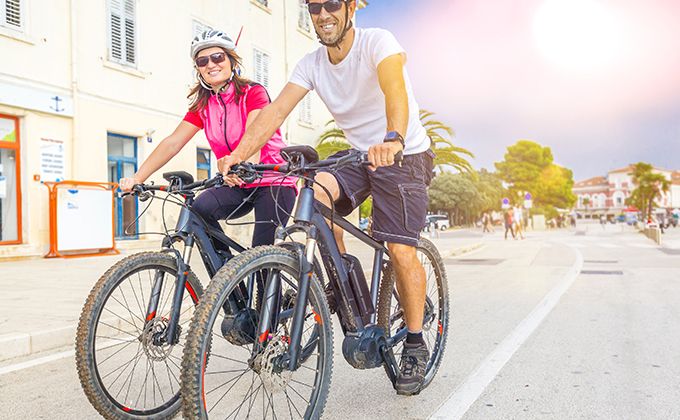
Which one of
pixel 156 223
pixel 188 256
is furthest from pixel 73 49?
pixel 188 256

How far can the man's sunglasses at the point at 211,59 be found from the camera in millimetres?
3480

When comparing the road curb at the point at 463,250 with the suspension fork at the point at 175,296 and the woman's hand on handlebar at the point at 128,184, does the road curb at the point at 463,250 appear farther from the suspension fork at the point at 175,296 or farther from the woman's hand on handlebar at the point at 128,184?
the suspension fork at the point at 175,296

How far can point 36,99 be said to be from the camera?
12844 millimetres

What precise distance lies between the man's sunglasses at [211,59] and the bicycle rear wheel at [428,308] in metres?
1.44

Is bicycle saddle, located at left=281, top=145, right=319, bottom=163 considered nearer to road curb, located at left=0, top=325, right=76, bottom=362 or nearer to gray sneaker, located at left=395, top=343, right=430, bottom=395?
gray sneaker, located at left=395, top=343, right=430, bottom=395

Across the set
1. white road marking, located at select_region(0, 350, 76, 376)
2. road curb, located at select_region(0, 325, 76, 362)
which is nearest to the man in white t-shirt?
white road marking, located at select_region(0, 350, 76, 376)

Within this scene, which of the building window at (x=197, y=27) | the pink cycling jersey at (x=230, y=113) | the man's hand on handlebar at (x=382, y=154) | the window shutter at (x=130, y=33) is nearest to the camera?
the man's hand on handlebar at (x=382, y=154)

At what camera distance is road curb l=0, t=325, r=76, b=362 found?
4.64 meters

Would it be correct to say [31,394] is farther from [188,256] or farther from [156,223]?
[156,223]

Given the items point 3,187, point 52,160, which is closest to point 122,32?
point 52,160

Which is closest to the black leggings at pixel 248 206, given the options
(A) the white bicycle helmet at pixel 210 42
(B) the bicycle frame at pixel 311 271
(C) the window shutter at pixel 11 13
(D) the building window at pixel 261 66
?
(B) the bicycle frame at pixel 311 271

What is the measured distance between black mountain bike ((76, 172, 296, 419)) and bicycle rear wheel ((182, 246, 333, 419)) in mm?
243

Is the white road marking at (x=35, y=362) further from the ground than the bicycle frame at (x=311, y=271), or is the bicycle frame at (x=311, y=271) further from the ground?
the bicycle frame at (x=311, y=271)

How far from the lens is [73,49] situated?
44.9 feet
